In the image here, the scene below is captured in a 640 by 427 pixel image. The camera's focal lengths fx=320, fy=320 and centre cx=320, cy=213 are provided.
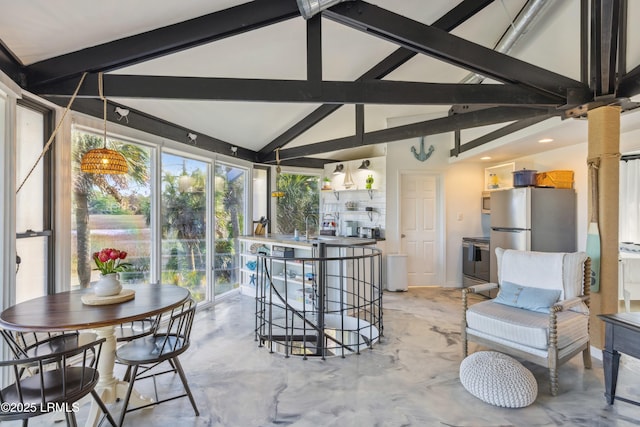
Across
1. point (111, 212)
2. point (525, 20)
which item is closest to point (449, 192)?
point (525, 20)

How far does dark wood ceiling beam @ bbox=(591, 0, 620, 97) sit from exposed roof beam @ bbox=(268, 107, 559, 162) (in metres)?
0.40

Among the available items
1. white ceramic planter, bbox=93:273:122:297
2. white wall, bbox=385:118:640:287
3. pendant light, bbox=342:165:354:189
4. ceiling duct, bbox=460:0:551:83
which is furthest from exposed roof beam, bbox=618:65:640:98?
white ceramic planter, bbox=93:273:122:297

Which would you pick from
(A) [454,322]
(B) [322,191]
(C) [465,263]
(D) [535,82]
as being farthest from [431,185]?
(D) [535,82]

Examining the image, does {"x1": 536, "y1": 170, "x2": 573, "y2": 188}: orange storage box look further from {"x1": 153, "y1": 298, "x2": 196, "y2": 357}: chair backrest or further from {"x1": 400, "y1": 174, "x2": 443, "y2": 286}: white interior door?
{"x1": 153, "y1": 298, "x2": 196, "y2": 357}: chair backrest

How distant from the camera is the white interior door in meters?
5.74

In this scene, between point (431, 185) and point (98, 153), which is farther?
point (431, 185)

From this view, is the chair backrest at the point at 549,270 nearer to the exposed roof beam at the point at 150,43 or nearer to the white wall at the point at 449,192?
the white wall at the point at 449,192

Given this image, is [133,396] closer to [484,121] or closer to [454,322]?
[454,322]

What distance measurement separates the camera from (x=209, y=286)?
4699mm

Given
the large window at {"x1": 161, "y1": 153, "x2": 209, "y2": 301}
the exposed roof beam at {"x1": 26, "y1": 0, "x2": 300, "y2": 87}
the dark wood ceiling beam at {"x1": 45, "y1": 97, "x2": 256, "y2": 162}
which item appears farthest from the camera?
the large window at {"x1": 161, "y1": 153, "x2": 209, "y2": 301}

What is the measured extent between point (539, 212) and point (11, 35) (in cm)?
558

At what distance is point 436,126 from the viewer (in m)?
3.97

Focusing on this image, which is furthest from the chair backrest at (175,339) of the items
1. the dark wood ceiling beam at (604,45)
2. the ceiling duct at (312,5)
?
the dark wood ceiling beam at (604,45)

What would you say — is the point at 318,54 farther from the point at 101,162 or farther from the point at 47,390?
the point at 47,390
